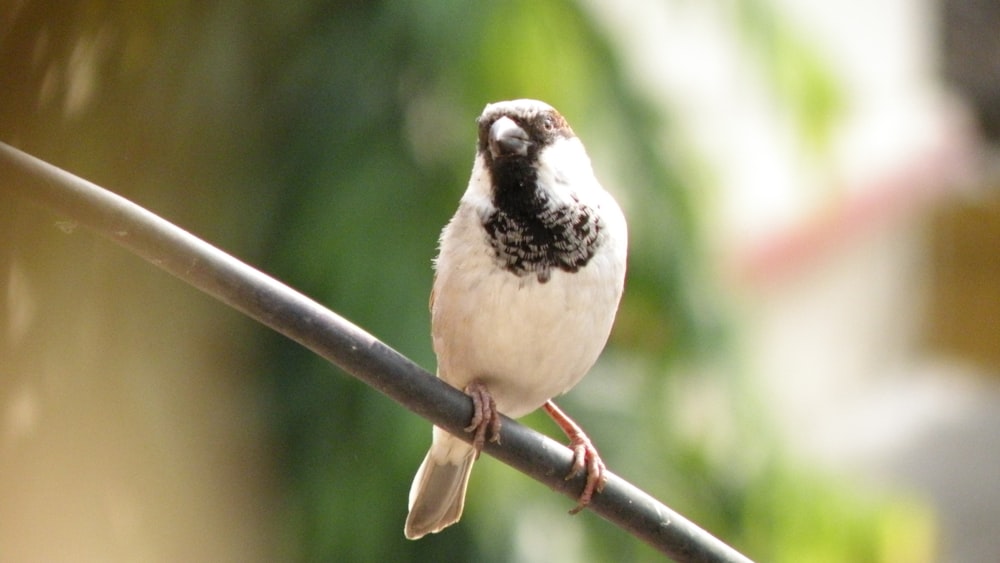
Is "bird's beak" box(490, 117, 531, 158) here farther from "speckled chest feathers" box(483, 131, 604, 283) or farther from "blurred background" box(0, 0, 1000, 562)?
"blurred background" box(0, 0, 1000, 562)

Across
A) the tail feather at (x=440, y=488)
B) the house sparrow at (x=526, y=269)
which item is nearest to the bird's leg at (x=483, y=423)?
the house sparrow at (x=526, y=269)

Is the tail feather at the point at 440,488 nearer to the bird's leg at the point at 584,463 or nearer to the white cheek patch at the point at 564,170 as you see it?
the bird's leg at the point at 584,463

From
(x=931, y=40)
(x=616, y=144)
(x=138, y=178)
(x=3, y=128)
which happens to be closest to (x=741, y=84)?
(x=616, y=144)

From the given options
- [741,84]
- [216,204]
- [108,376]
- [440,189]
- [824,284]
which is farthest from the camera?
[824,284]

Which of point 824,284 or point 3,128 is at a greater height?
point 824,284

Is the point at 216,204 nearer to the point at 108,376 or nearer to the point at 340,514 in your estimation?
the point at 108,376

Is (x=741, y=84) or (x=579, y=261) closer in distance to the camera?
(x=579, y=261)

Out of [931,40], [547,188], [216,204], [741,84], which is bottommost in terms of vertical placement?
[216,204]
